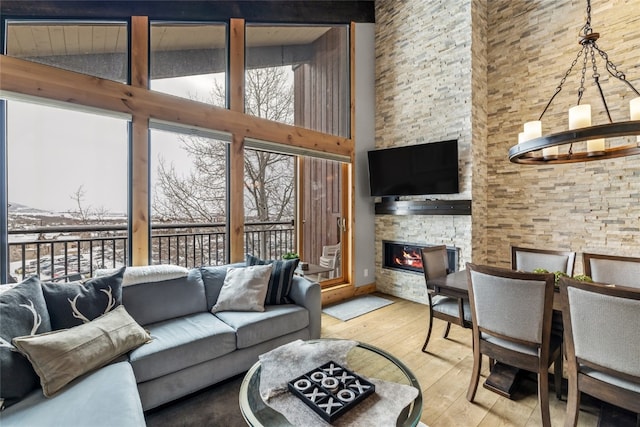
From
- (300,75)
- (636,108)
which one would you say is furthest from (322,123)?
(636,108)

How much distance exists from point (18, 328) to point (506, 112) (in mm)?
5040

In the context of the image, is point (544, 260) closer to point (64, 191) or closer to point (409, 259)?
point (409, 259)

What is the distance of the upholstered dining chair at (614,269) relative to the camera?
227 cm

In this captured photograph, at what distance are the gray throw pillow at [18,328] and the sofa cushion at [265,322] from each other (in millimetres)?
1115

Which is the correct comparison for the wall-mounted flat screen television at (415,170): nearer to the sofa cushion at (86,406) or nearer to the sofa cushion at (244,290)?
the sofa cushion at (244,290)

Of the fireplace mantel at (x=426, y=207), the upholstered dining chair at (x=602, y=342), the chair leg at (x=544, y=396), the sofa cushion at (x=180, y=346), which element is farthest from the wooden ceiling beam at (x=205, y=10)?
the chair leg at (x=544, y=396)

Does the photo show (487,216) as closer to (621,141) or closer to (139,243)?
(621,141)

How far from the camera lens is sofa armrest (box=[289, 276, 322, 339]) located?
270 cm

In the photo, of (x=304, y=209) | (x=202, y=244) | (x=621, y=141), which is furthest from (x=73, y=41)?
(x=621, y=141)

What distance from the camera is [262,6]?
12.4ft

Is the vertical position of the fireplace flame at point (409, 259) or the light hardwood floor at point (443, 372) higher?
the fireplace flame at point (409, 259)

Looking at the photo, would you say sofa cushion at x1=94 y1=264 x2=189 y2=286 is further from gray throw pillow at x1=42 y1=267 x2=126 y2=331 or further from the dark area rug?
the dark area rug

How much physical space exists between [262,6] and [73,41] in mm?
2128

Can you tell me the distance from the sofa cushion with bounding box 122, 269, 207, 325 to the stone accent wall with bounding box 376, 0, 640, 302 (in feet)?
9.54
